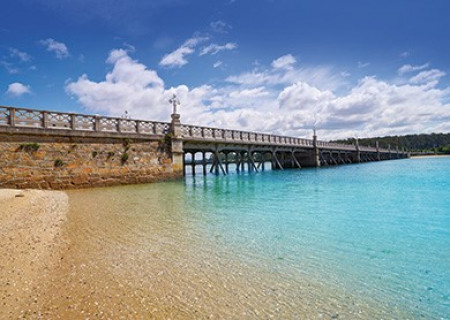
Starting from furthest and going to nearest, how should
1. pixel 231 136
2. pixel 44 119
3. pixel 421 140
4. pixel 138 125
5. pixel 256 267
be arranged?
pixel 421 140 → pixel 231 136 → pixel 138 125 → pixel 44 119 → pixel 256 267

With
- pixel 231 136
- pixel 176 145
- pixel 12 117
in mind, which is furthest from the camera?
pixel 231 136

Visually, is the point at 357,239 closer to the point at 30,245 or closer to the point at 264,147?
the point at 30,245

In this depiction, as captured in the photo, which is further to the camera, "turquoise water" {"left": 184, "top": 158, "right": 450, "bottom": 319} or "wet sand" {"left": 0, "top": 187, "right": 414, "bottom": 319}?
"turquoise water" {"left": 184, "top": 158, "right": 450, "bottom": 319}

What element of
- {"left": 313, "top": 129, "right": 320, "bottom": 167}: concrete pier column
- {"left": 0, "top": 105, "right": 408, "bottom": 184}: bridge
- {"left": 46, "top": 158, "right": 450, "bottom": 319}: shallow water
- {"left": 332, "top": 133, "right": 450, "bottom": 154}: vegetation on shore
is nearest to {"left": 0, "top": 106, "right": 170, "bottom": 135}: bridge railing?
{"left": 0, "top": 105, "right": 408, "bottom": 184}: bridge

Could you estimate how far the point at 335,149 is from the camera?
60.9m

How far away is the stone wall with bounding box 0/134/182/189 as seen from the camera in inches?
575

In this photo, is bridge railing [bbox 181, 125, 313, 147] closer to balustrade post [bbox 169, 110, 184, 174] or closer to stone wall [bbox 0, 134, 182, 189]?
balustrade post [bbox 169, 110, 184, 174]

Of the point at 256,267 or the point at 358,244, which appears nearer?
the point at 256,267

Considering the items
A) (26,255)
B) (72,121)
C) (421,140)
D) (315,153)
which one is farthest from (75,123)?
(421,140)

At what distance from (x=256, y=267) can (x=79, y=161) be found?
17.2 meters

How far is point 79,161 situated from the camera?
17188 mm

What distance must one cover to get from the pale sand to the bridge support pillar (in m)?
14.1

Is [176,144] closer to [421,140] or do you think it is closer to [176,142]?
[176,142]

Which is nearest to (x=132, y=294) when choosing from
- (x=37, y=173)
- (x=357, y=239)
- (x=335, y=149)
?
(x=357, y=239)
